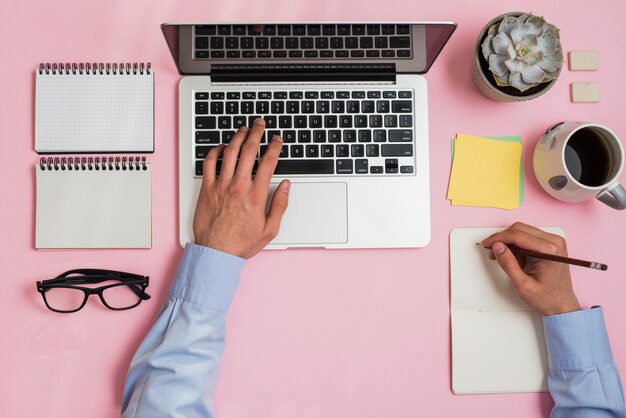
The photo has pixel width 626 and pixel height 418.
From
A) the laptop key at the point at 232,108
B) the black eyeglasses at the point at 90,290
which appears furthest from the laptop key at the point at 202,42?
the black eyeglasses at the point at 90,290

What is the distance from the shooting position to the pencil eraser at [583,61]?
90 cm

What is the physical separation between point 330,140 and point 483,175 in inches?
11.8

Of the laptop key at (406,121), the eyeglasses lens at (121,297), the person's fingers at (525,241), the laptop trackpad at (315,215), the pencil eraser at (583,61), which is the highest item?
the pencil eraser at (583,61)

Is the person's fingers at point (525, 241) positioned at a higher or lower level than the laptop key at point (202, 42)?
lower

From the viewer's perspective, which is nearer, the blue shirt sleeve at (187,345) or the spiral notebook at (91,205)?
the blue shirt sleeve at (187,345)

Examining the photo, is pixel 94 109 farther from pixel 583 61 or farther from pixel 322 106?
pixel 583 61

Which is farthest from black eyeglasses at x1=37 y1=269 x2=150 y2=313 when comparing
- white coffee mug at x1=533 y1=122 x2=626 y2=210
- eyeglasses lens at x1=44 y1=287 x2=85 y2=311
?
white coffee mug at x1=533 y1=122 x2=626 y2=210

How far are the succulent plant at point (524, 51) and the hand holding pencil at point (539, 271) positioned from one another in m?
0.26

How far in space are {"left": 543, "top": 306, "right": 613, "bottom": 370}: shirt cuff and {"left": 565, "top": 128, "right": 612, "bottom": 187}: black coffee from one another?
0.78 feet

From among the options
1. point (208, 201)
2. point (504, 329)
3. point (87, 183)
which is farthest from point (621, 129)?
point (87, 183)

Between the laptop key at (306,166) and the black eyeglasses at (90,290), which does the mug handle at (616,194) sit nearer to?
the laptop key at (306,166)

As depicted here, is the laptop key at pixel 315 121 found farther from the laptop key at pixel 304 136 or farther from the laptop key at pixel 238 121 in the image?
the laptop key at pixel 238 121

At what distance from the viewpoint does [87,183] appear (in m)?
0.85

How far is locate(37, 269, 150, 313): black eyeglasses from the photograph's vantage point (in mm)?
838
